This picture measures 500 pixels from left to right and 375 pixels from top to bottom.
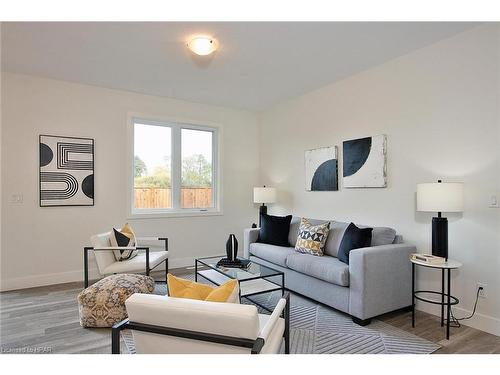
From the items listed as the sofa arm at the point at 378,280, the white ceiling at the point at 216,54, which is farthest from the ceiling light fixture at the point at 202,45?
the sofa arm at the point at 378,280

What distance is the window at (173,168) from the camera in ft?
15.5

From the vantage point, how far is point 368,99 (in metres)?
3.78

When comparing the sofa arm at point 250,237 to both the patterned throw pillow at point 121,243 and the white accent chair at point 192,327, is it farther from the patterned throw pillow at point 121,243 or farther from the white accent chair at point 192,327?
the white accent chair at point 192,327

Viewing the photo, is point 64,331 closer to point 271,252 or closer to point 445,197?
point 271,252

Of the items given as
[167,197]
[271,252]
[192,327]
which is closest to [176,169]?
[167,197]

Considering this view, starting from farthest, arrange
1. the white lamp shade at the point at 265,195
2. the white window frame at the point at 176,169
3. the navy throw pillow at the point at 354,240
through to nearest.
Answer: the white lamp shade at the point at 265,195 → the white window frame at the point at 176,169 → the navy throw pillow at the point at 354,240

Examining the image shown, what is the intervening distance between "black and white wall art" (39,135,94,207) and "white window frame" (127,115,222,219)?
1.78ft

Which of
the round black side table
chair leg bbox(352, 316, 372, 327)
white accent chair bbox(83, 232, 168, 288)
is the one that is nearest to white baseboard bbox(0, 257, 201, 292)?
white accent chair bbox(83, 232, 168, 288)

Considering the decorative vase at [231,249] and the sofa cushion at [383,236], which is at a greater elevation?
the sofa cushion at [383,236]

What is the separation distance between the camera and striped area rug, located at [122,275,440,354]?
2.36 meters

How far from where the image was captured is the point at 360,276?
9.02ft

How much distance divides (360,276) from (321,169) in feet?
6.51

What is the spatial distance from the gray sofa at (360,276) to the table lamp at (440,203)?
0.35m

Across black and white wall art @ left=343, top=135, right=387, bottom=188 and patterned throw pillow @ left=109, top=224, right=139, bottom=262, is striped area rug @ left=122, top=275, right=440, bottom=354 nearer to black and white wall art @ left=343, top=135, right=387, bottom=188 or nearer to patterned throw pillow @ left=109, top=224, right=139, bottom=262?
patterned throw pillow @ left=109, top=224, right=139, bottom=262
